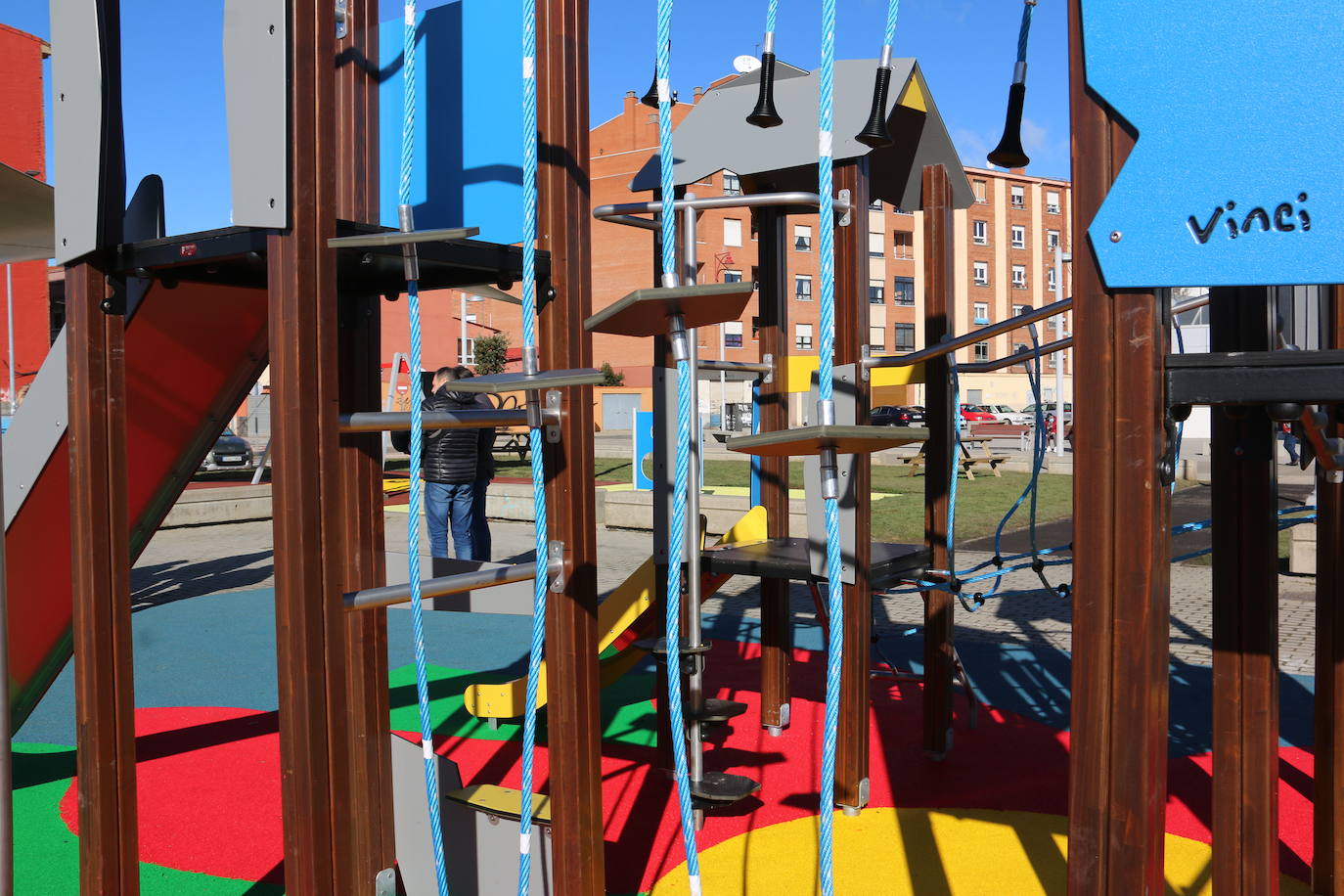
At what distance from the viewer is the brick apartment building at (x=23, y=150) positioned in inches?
1110

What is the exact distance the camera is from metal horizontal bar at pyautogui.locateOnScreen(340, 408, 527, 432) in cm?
224

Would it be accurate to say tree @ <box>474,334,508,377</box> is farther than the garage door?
Yes

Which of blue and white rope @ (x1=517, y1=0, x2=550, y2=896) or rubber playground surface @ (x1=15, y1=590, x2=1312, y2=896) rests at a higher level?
blue and white rope @ (x1=517, y1=0, x2=550, y2=896)

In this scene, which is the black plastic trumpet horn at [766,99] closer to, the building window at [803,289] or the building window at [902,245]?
the building window at [803,289]

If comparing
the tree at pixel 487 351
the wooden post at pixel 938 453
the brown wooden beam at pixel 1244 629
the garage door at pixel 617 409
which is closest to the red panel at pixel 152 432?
the wooden post at pixel 938 453

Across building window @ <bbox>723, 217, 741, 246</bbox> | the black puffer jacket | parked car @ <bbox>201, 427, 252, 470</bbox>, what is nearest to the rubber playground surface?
the black puffer jacket

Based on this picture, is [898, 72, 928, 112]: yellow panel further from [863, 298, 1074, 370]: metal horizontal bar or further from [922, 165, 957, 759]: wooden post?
[863, 298, 1074, 370]: metal horizontal bar

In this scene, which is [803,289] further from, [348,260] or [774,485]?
[348,260]

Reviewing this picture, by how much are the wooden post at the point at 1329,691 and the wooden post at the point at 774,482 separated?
7.33ft

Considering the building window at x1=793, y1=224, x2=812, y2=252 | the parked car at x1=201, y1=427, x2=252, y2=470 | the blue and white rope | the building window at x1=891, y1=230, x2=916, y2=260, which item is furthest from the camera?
the building window at x1=891, y1=230, x2=916, y2=260

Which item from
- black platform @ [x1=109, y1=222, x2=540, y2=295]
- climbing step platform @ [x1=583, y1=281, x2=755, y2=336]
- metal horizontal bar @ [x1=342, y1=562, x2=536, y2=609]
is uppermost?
black platform @ [x1=109, y1=222, x2=540, y2=295]

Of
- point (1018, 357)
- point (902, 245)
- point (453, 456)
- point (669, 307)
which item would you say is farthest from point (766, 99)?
point (902, 245)

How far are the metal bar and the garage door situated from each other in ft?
133

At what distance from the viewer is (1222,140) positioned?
146 centimetres
